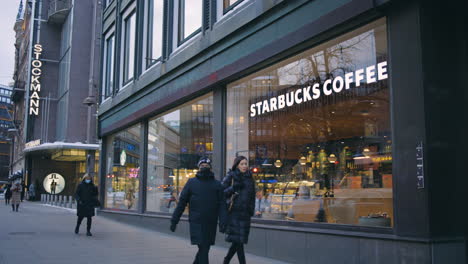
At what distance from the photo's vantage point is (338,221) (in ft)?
28.2

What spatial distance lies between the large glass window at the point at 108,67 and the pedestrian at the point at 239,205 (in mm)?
15686

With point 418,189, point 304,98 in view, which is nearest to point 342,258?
point 418,189

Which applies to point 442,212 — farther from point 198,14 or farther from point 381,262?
point 198,14

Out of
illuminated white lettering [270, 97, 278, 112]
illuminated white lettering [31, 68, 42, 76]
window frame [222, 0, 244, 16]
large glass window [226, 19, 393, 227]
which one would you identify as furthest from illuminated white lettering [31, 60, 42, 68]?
illuminated white lettering [270, 97, 278, 112]

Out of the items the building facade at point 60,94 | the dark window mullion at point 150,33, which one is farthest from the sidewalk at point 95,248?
the building facade at point 60,94

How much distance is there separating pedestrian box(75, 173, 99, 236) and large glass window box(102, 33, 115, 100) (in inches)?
349

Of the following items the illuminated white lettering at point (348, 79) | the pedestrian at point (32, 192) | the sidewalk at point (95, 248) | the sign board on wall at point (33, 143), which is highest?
the sign board on wall at point (33, 143)

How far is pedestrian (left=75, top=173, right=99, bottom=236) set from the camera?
13.7 meters

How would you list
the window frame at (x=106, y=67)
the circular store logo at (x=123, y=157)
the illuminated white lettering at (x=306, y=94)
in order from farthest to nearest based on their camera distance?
the window frame at (x=106, y=67)
the circular store logo at (x=123, y=157)
the illuminated white lettering at (x=306, y=94)

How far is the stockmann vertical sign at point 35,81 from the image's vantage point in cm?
4925

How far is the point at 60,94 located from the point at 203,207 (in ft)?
152

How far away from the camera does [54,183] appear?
164 feet

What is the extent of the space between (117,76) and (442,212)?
16850 millimetres

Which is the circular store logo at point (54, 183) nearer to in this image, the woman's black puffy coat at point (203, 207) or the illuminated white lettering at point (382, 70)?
the woman's black puffy coat at point (203, 207)
